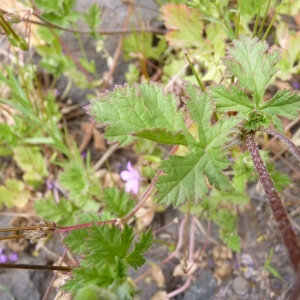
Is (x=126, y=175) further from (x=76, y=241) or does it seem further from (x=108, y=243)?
(x=108, y=243)

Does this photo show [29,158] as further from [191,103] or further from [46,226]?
[191,103]

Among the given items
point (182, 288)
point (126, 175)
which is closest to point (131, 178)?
point (126, 175)

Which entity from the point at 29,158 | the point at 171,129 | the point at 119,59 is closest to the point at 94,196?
the point at 29,158

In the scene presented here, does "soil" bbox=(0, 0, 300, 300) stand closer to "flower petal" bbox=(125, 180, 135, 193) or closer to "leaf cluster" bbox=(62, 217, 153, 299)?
"flower petal" bbox=(125, 180, 135, 193)

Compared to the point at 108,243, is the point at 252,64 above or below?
above

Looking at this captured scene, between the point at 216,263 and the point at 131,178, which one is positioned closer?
the point at 131,178

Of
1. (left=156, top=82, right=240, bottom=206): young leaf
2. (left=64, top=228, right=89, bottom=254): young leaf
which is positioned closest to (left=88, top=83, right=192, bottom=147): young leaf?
(left=156, top=82, right=240, bottom=206): young leaf

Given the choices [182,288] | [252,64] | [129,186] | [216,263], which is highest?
[252,64]
